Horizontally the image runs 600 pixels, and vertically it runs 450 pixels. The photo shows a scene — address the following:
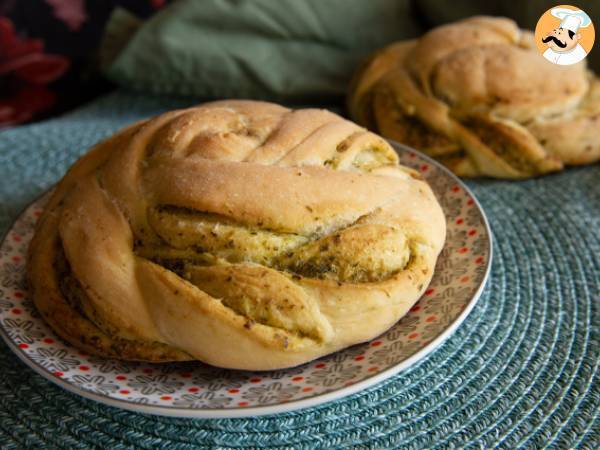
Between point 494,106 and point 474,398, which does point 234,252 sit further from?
point 494,106

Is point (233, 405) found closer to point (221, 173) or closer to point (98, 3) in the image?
point (221, 173)

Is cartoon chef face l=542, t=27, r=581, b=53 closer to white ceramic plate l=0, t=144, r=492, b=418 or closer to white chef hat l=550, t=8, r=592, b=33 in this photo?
white chef hat l=550, t=8, r=592, b=33

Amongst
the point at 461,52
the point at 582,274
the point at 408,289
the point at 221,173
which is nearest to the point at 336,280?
the point at 408,289

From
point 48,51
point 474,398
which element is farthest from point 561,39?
point 48,51

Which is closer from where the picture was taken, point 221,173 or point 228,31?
point 221,173

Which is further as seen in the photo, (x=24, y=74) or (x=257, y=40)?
(x=24, y=74)

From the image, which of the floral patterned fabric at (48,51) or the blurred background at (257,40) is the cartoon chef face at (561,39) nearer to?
the blurred background at (257,40)

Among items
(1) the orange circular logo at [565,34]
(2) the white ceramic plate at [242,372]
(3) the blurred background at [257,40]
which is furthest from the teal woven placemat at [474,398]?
(3) the blurred background at [257,40]
